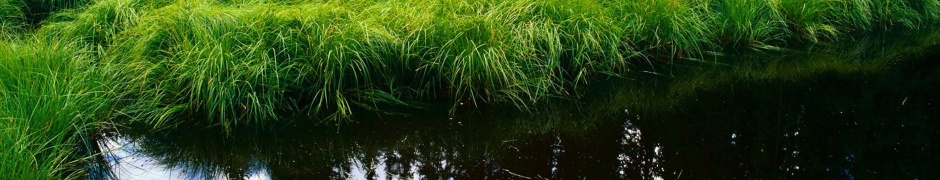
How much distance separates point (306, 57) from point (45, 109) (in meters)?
1.38

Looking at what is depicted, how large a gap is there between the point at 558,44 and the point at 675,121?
2.99 feet

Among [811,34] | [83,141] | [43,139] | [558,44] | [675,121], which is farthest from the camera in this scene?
[811,34]

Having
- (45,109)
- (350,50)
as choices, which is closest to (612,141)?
(350,50)

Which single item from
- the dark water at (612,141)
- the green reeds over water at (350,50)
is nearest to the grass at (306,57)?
the green reeds over water at (350,50)

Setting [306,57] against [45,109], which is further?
[306,57]

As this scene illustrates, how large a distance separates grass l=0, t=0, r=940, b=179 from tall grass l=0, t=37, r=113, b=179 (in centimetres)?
1

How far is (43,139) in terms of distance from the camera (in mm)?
3455

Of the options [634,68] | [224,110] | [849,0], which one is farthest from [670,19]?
[224,110]

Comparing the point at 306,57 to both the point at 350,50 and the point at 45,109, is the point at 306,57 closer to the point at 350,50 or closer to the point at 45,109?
the point at 350,50

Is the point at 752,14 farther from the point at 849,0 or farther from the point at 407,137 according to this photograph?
the point at 407,137

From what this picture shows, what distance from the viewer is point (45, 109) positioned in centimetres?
360

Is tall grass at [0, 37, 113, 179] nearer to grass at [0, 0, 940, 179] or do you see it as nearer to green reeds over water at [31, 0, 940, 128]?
grass at [0, 0, 940, 179]

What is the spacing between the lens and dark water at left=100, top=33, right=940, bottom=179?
3732mm

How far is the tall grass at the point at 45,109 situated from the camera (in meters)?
3.16
